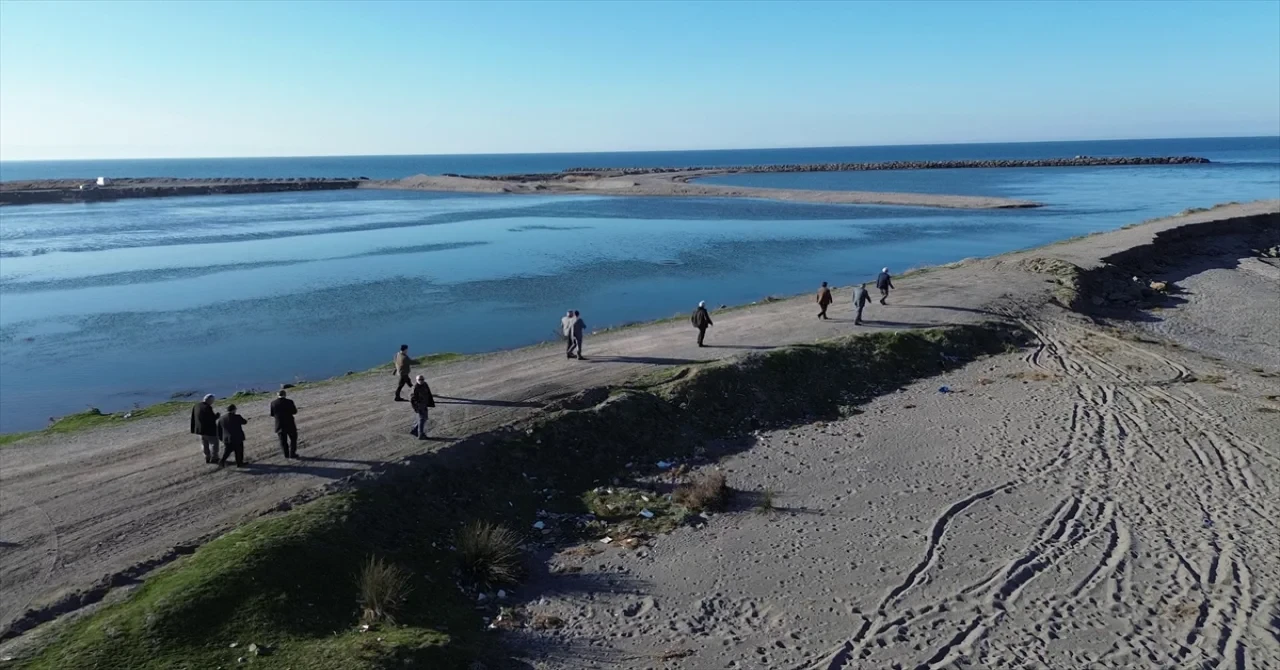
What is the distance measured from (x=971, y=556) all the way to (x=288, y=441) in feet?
38.0

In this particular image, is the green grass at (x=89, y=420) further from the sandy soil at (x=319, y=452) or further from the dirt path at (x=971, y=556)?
the dirt path at (x=971, y=556)

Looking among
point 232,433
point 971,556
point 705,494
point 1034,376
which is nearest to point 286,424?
point 232,433

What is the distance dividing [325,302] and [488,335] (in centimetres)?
1116

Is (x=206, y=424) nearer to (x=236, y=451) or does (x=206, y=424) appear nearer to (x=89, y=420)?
(x=236, y=451)

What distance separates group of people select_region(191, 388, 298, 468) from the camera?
47.6ft

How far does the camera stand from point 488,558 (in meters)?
12.8

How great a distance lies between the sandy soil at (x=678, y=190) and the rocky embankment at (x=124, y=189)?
31.5 ft

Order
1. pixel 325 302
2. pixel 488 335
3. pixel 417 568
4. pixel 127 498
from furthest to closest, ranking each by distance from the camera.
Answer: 1. pixel 325 302
2. pixel 488 335
3. pixel 127 498
4. pixel 417 568

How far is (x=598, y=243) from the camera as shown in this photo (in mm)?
57094

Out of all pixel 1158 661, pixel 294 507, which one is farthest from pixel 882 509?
pixel 294 507

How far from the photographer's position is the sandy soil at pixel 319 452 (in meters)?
12.2

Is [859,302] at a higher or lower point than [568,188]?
lower

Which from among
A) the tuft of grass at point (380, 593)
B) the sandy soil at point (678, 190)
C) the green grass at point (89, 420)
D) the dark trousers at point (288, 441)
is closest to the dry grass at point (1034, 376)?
the tuft of grass at point (380, 593)

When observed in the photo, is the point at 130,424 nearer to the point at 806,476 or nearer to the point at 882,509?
the point at 806,476
